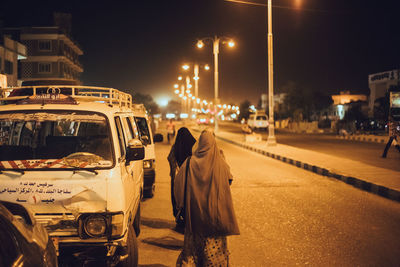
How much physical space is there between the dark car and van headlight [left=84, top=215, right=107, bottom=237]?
0.87 meters

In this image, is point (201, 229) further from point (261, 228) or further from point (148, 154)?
point (148, 154)

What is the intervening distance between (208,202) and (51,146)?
6.71ft

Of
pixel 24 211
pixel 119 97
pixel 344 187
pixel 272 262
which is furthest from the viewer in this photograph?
pixel 344 187

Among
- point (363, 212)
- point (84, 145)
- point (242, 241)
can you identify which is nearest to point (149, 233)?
point (242, 241)

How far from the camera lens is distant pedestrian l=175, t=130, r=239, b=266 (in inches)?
148

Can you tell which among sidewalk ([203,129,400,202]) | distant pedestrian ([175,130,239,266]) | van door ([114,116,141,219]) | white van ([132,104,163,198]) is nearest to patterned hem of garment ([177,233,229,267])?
distant pedestrian ([175,130,239,266])

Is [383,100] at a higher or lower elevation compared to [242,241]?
higher

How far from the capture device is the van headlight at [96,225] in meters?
3.87

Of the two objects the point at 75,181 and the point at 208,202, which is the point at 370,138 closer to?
the point at 208,202

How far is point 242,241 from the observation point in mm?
5984

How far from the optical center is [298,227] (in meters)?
6.73

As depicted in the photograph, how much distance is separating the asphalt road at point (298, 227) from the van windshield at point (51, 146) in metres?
1.58

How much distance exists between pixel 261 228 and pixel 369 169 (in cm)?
754

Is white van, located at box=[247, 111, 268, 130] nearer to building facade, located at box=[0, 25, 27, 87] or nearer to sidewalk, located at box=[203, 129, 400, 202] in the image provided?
building facade, located at box=[0, 25, 27, 87]
